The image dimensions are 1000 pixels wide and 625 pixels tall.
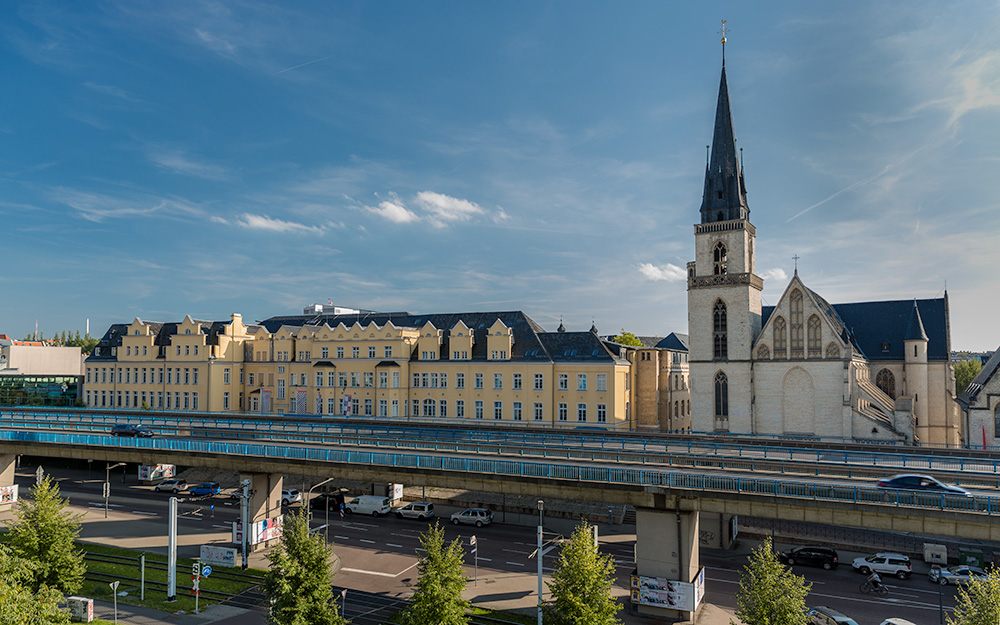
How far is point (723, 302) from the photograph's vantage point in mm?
70812

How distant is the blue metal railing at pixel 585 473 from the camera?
27.8m

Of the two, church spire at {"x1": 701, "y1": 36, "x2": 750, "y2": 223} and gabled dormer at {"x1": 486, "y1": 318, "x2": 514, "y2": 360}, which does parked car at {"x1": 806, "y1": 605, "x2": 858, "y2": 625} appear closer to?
gabled dormer at {"x1": 486, "y1": 318, "x2": 514, "y2": 360}

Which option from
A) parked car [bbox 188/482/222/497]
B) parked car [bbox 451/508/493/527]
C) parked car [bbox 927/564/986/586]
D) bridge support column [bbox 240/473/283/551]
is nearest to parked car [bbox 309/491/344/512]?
parked car [bbox 188/482/222/497]

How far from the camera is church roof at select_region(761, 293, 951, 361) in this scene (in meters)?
72.4

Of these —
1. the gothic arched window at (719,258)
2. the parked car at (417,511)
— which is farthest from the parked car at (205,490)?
the gothic arched window at (719,258)

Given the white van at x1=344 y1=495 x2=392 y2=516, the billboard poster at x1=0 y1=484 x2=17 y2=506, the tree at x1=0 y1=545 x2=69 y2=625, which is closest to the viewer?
the tree at x1=0 y1=545 x2=69 y2=625

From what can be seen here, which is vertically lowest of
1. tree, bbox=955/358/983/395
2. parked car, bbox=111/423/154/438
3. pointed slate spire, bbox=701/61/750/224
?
parked car, bbox=111/423/154/438

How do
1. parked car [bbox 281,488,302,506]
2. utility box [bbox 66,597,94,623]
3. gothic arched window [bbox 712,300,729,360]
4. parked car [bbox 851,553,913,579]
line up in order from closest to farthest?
1. utility box [bbox 66,597,94,623]
2. parked car [bbox 851,553,913,579]
3. parked car [bbox 281,488,302,506]
4. gothic arched window [bbox 712,300,729,360]

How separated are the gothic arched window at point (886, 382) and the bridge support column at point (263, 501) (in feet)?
215

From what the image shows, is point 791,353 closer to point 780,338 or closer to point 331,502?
point 780,338

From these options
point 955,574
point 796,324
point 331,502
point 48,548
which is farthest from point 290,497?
point 796,324

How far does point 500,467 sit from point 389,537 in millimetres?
14943

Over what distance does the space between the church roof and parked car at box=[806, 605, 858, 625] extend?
48.5 metres

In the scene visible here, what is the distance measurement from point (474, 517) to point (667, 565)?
20.3 metres
